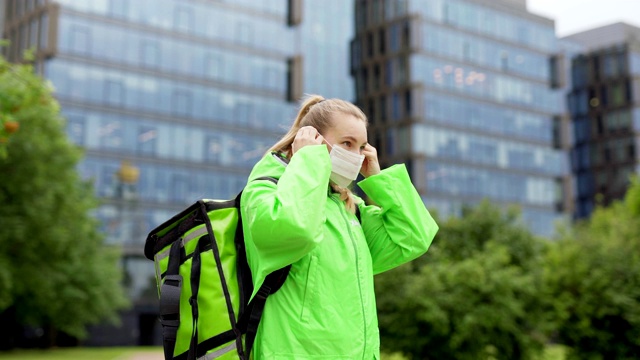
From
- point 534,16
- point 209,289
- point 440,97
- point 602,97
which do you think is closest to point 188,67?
point 440,97

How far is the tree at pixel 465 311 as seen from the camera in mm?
16266

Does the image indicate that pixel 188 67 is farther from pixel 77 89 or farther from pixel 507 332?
pixel 507 332

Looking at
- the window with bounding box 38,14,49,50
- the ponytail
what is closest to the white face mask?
the ponytail

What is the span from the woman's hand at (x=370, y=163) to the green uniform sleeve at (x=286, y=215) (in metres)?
0.46

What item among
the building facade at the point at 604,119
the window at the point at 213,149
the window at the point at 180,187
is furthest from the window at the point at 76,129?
the building facade at the point at 604,119

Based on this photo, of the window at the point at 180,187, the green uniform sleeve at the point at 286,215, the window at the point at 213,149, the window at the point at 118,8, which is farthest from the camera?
the window at the point at 213,149

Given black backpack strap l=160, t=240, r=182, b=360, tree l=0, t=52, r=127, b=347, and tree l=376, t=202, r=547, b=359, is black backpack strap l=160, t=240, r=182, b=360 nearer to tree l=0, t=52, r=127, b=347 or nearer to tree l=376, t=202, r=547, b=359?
tree l=376, t=202, r=547, b=359

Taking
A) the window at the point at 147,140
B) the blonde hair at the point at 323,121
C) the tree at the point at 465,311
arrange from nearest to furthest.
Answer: the blonde hair at the point at 323,121 < the tree at the point at 465,311 < the window at the point at 147,140

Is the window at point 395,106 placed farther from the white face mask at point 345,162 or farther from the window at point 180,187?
the white face mask at point 345,162

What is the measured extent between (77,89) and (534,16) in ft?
125

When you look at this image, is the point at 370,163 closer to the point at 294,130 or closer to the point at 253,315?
the point at 294,130

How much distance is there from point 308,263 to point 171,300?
0.46m

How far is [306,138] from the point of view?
2.73 meters

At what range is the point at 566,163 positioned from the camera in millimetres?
65688
